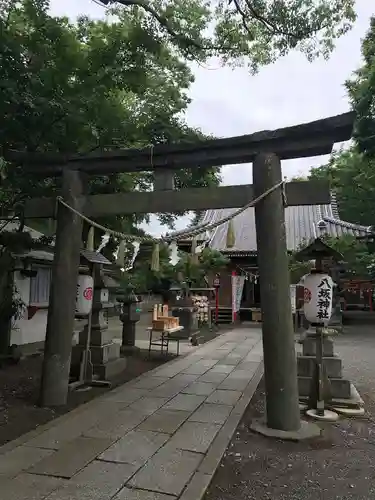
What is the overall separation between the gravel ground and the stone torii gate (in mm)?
452

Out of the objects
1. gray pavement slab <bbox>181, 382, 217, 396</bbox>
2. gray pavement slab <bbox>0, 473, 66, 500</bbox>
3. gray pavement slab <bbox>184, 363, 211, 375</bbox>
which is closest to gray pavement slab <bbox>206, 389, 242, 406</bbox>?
gray pavement slab <bbox>181, 382, 217, 396</bbox>

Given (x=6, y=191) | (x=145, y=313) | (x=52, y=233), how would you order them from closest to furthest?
(x=6, y=191), (x=52, y=233), (x=145, y=313)

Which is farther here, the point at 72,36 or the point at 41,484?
the point at 72,36

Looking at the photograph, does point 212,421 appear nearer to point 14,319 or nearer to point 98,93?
point 98,93

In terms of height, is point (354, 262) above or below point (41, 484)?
above

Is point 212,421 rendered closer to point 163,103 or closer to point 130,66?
point 130,66

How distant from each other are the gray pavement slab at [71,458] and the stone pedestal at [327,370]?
145 inches

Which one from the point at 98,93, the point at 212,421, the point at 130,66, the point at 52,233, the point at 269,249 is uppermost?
the point at 130,66

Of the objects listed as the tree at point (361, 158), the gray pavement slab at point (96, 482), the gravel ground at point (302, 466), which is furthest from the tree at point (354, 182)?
the gray pavement slab at point (96, 482)

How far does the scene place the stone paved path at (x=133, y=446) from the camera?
344 cm

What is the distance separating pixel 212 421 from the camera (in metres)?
5.41

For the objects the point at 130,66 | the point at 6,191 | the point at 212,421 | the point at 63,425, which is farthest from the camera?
the point at 6,191

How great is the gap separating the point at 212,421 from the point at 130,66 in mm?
6294

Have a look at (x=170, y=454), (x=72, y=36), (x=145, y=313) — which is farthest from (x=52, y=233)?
(x=145, y=313)
